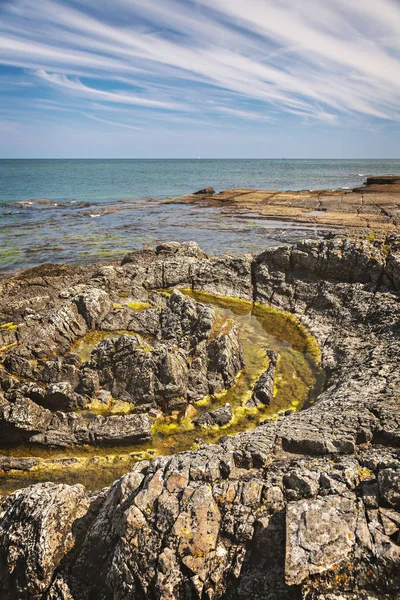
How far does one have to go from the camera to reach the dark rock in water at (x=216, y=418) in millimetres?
15961

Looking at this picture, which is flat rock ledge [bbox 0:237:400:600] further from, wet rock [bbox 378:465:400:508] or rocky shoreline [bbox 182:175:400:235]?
rocky shoreline [bbox 182:175:400:235]

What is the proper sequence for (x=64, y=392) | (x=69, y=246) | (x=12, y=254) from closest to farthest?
(x=64, y=392) < (x=12, y=254) < (x=69, y=246)

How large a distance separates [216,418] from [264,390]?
2919 millimetres

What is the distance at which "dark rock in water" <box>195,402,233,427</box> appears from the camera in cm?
1596

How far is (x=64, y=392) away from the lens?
16500 millimetres

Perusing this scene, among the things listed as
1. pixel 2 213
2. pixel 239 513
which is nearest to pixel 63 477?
pixel 239 513

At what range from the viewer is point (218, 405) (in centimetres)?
1747

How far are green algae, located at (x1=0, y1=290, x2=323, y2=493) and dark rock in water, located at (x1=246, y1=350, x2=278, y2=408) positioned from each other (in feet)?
0.96

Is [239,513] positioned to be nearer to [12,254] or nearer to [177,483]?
[177,483]

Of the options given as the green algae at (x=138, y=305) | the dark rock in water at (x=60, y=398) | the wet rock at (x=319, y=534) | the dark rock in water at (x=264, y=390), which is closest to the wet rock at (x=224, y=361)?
the dark rock in water at (x=264, y=390)

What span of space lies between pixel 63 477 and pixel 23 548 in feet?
17.2

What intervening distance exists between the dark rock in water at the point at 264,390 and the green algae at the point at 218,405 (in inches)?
11.5

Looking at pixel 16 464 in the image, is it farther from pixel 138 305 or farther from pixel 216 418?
pixel 138 305

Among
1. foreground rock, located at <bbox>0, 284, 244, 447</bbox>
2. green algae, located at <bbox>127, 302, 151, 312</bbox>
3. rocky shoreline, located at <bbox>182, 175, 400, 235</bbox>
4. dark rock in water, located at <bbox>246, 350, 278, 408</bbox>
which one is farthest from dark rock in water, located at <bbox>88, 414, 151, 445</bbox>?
rocky shoreline, located at <bbox>182, 175, 400, 235</bbox>
